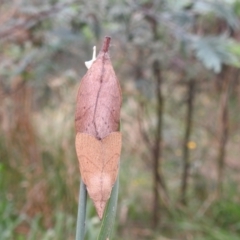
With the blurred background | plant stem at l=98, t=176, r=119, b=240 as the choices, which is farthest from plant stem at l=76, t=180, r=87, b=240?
the blurred background

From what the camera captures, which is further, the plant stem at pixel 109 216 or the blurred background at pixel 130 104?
the blurred background at pixel 130 104

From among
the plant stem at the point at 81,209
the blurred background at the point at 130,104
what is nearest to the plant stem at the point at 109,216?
the plant stem at the point at 81,209

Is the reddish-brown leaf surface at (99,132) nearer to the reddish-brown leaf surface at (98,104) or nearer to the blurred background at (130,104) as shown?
the reddish-brown leaf surface at (98,104)

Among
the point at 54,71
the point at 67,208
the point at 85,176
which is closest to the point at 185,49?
the point at 54,71

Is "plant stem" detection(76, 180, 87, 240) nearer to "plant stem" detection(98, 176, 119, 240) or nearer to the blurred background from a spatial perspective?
"plant stem" detection(98, 176, 119, 240)

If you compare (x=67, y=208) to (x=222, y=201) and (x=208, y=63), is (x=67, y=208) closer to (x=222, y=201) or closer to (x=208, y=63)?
(x=222, y=201)

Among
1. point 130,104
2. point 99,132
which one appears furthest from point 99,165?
point 130,104
